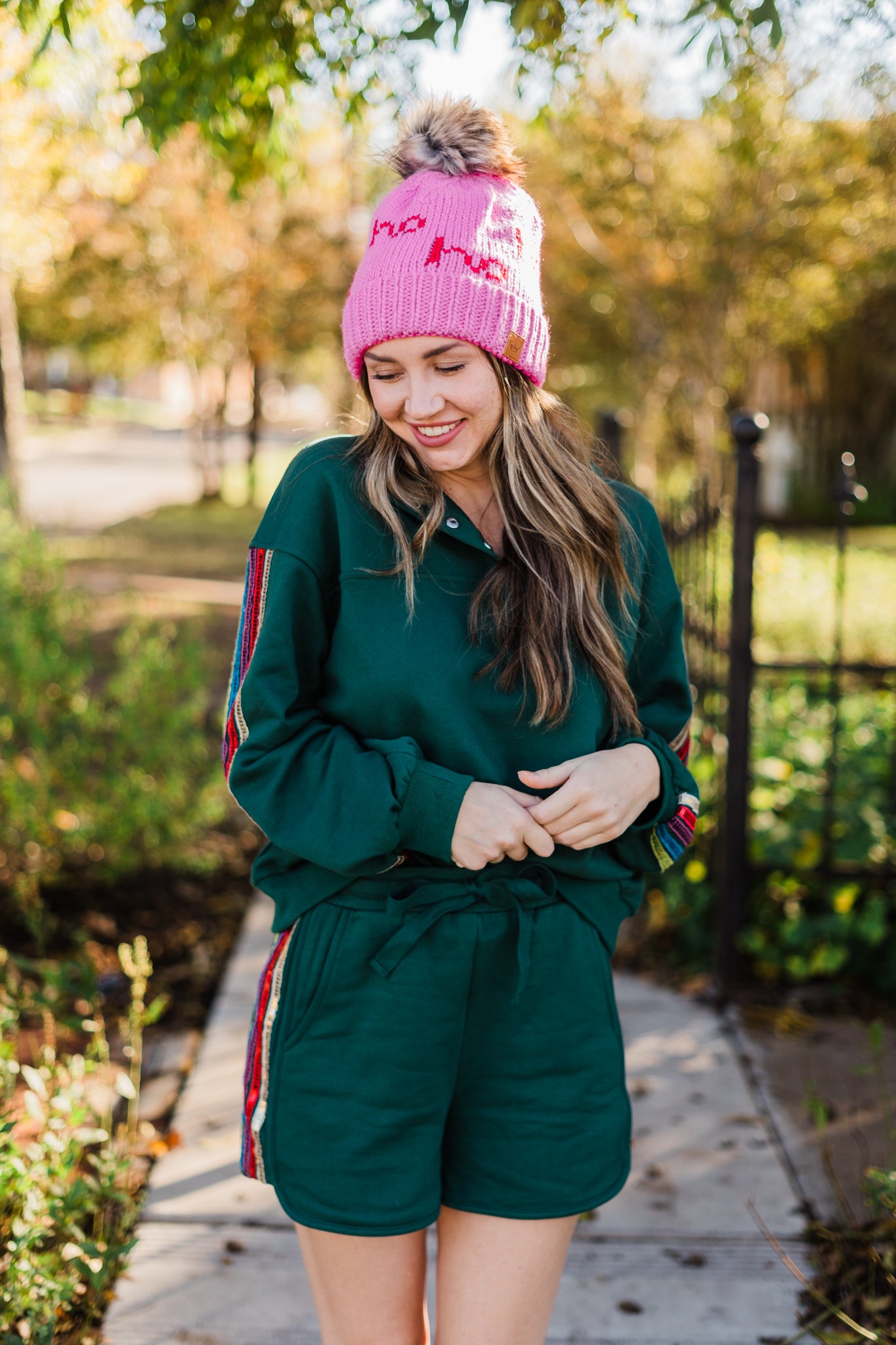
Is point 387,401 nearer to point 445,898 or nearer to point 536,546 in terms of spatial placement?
point 536,546

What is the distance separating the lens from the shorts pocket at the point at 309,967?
5.25 ft

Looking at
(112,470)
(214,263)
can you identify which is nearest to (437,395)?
(214,263)

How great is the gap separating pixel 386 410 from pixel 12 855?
3.17 m

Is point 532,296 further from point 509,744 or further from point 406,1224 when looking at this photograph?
point 406,1224

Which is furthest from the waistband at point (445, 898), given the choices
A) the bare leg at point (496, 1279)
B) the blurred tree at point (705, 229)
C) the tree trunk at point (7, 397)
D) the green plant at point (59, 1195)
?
the tree trunk at point (7, 397)

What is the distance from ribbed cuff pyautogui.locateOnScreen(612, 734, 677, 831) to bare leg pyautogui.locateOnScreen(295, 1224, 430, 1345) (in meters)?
0.67

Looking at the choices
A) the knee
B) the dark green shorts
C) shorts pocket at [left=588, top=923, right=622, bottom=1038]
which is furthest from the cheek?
the knee

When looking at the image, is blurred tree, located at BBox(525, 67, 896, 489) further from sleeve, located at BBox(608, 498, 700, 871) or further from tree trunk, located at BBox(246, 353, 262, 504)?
tree trunk, located at BBox(246, 353, 262, 504)

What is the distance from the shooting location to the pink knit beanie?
1596 mm

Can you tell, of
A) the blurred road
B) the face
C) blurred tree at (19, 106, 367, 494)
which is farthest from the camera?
the blurred road

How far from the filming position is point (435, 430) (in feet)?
5.32

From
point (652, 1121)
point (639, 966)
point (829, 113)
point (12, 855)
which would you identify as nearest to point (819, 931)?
point (639, 966)

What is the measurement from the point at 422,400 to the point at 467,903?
0.71 m

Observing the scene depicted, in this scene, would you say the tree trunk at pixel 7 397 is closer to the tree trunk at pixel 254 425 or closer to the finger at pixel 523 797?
the finger at pixel 523 797
